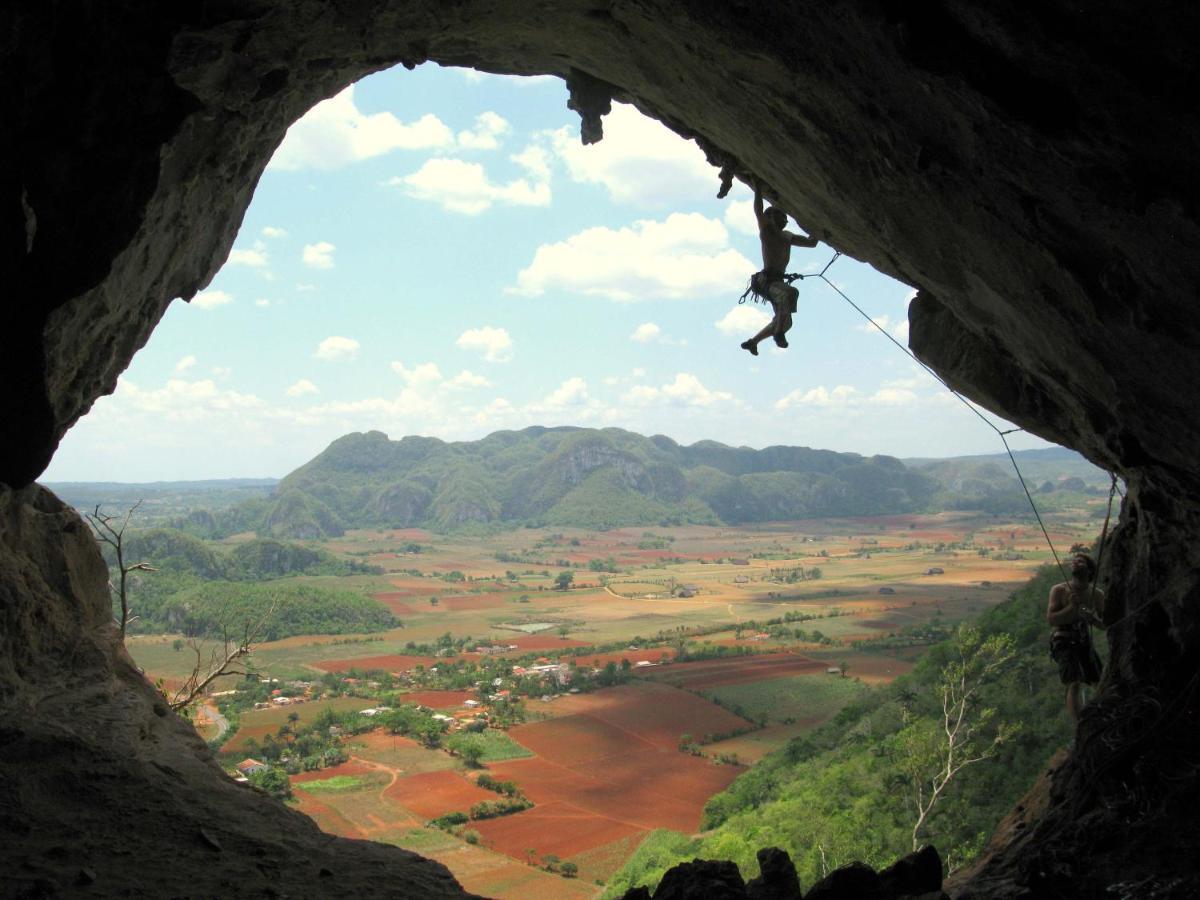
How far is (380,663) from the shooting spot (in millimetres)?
54875

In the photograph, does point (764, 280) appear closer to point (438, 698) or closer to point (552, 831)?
point (552, 831)

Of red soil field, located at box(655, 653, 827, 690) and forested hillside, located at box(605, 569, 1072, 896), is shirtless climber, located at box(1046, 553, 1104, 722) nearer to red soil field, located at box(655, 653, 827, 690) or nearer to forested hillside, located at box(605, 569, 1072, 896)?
forested hillside, located at box(605, 569, 1072, 896)

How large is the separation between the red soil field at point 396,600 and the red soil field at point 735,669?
113ft

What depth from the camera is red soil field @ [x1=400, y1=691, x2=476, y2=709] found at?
4334cm

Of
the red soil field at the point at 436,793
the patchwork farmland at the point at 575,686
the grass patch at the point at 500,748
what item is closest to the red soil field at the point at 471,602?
the patchwork farmland at the point at 575,686

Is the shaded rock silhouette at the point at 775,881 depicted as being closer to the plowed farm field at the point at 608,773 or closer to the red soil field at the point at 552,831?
the red soil field at the point at 552,831

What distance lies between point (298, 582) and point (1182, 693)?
86.7 meters

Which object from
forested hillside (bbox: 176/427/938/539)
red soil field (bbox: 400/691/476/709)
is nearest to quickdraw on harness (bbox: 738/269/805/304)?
red soil field (bbox: 400/691/476/709)

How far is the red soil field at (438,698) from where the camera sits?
43344 millimetres

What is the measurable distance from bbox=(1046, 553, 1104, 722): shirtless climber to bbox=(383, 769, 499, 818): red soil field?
82.9 feet

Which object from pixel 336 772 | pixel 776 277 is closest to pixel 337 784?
pixel 336 772

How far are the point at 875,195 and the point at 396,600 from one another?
82287 millimetres

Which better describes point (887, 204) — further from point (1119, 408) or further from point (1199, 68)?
point (1199, 68)

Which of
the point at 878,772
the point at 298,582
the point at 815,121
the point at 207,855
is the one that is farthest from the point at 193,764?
the point at 298,582
